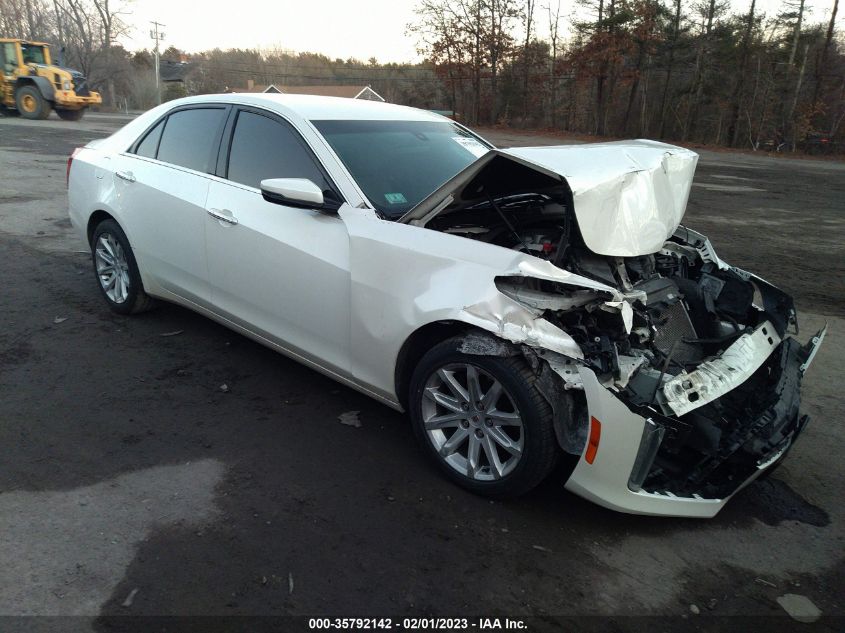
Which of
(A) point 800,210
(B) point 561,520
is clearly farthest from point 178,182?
(A) point 800,210

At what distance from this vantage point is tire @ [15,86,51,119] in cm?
2503

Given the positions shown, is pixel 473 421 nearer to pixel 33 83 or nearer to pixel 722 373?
pixel 722 373

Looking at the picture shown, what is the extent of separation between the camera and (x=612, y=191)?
3.13 m

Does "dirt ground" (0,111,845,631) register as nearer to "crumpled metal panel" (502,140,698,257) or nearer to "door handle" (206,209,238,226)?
"door handle" (206,209,238,226)

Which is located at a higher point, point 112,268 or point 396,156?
point 396,156

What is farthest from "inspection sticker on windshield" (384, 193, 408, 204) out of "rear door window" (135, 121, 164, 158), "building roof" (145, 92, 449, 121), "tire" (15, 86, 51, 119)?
"tire" (15, 86, 51, 119)

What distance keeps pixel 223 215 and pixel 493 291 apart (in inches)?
75.7

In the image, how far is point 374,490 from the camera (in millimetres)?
3102

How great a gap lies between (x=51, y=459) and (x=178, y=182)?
1935 mm

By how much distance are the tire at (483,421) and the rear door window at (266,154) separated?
1.27 meters

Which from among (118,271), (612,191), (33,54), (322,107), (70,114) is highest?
(33,54)

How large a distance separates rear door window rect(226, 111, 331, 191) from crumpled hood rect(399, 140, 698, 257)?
814mm

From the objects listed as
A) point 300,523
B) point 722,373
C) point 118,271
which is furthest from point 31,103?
point 722,373

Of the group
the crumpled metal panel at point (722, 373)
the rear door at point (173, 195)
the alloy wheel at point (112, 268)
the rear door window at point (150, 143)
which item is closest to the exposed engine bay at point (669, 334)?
the crumpled metal panel at point (722, 373)
